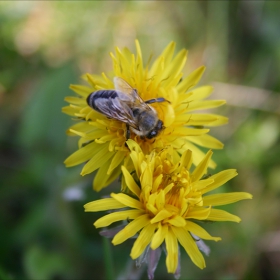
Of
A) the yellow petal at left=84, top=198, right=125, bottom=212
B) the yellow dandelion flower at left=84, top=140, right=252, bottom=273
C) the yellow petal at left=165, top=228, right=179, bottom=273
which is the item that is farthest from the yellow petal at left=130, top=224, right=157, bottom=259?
the yellow petal at left=84, top=198, right=125, bottom=212

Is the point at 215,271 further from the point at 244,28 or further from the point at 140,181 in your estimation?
the point at 244,28

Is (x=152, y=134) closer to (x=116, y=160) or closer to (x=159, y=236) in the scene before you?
(x=116, y=160)

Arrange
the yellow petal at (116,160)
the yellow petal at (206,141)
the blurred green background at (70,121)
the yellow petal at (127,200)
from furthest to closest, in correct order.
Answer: the blurred green background at (70,121)
the yellow petal at (206,141)
the yellow petal at (116,160)
the yellow petal at (127,200)

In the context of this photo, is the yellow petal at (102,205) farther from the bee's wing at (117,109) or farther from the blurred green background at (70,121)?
the blurred green background at (70,121)

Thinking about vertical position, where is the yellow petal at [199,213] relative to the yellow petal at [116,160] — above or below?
below

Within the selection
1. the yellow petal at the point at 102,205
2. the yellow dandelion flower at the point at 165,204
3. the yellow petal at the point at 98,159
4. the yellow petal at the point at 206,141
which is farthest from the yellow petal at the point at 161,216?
the yellow petal at the point at 206,141

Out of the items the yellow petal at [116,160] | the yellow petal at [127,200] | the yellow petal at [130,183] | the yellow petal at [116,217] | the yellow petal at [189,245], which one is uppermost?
the yellow petal at [116,160]
